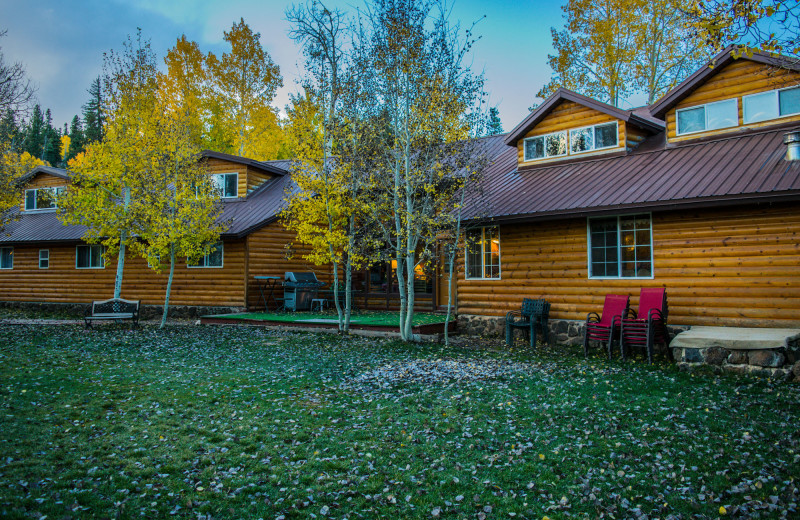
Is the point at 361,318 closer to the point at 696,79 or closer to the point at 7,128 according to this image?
the point at 696,79

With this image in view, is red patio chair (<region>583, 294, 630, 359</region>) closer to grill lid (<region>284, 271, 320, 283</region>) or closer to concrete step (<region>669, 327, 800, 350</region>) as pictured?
concrete step (<region>669, 327, 800, 350</region>)

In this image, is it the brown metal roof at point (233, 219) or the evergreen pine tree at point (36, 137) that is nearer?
the brown metal roof at point (233, 219)

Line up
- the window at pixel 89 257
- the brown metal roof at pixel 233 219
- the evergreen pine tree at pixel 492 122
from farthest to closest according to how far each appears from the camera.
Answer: the window at pixel 89 257
the brown metal roof at pixel 233 219
the evergreen pine tree at pixel 492 122

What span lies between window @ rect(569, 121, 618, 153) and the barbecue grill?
31.8ft

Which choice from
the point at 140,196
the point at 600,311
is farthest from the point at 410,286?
the point at 140,196

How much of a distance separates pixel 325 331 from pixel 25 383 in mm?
6967

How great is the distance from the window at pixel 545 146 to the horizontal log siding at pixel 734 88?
261cm

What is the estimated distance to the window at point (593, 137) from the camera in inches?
494

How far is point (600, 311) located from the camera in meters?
10.7

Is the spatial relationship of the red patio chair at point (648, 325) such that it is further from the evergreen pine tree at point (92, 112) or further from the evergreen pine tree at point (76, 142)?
the evergreen pine tree at point (76, 142)

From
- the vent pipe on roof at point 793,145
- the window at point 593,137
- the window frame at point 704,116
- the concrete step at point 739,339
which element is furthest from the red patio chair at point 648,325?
the window at point 593,137

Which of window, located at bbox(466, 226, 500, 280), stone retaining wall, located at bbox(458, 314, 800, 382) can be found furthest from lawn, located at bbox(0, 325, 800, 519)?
window, located at bbox(466, 226, 500, 280)

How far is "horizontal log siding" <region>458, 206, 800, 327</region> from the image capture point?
8.77 metres

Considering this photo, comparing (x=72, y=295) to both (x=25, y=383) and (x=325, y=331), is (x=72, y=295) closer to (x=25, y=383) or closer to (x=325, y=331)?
(x=325, y=331)
